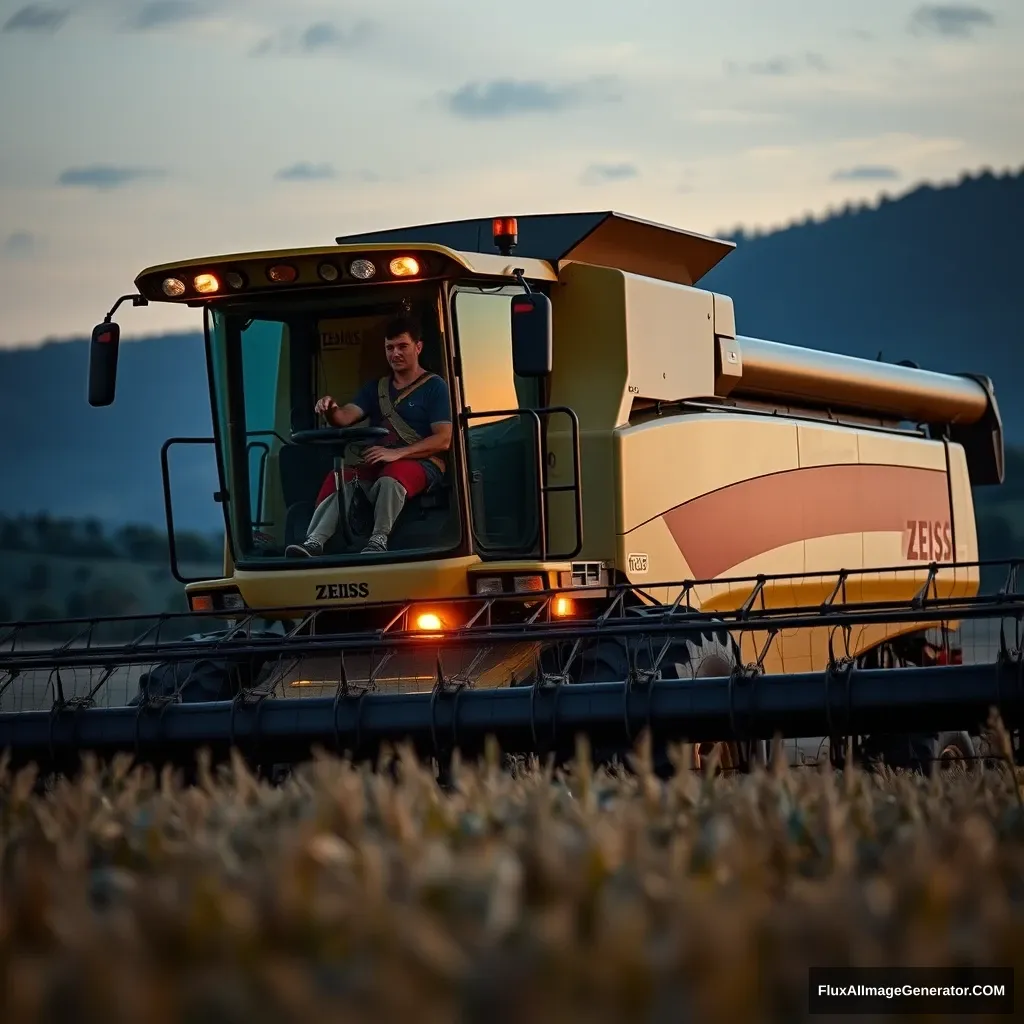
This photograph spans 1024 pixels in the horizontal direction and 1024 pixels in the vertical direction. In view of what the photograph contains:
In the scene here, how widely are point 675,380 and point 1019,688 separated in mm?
4005

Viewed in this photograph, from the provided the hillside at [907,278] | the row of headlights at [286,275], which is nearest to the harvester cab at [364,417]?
the row of headlights at [286,275]

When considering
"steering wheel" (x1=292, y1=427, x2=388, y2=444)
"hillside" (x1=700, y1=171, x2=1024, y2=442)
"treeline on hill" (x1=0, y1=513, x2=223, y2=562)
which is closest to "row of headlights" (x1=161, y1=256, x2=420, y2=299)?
"steering wheel" (x1=292, y1=427, x2=388, y2=444)

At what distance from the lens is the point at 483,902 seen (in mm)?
2033

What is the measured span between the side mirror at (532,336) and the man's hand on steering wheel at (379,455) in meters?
0.93

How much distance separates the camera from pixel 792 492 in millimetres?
10656

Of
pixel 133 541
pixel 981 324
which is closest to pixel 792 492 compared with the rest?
pixel 133 541

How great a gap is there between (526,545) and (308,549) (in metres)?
1.10

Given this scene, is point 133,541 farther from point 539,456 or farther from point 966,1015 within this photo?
point 966,1015

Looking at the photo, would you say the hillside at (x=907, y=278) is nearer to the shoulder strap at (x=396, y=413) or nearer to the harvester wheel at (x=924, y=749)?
the harvester wheel at (x=924, y=749)

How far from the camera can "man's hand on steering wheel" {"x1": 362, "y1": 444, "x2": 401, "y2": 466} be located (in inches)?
344

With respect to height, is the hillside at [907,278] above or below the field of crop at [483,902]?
above

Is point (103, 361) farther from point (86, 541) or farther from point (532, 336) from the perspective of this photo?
point (86, 541)

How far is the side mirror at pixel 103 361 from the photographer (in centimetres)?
921

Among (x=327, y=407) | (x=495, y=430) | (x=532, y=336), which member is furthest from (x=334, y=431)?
(x=532, y=336)
